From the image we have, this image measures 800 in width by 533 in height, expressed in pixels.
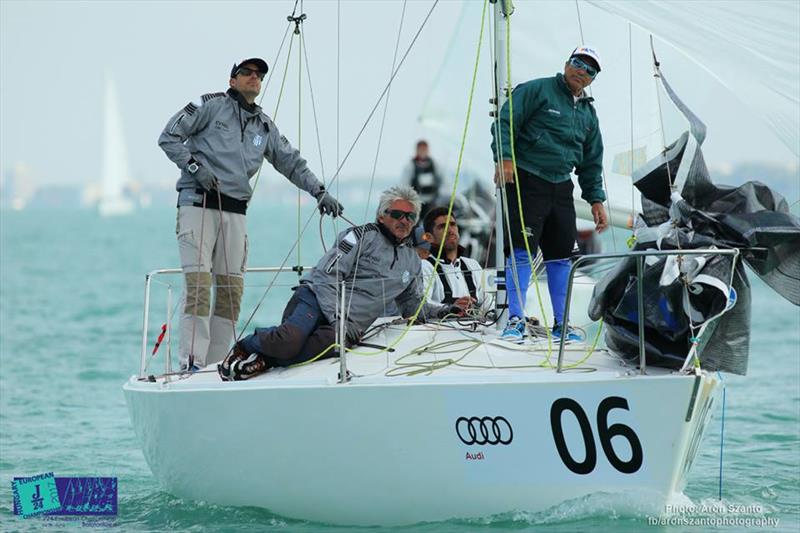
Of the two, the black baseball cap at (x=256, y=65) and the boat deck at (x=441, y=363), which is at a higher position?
the black baseball cap at (x=256, y=65)

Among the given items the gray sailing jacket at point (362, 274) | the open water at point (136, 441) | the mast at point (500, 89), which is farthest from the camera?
the mast at point (500, 89)

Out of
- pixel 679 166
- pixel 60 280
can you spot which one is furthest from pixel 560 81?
pixel 60 280

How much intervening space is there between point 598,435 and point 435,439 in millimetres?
671

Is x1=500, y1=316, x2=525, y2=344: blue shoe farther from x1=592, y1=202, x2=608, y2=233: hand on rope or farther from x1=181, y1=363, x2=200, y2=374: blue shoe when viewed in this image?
x1=181, y1=363, x2=200, y2=374: blue shoe

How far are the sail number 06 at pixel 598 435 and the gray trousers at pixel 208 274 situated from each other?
6.59 ft

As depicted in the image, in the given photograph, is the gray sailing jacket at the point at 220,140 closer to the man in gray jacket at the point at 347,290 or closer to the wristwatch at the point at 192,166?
the wristwatch at the point at 192,166

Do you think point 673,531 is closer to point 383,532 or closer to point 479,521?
point 479,521

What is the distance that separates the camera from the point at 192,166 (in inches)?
251

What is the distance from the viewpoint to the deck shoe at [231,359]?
5.83 meters

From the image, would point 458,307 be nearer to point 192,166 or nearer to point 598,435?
point 192,166

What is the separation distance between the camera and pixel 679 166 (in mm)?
5484

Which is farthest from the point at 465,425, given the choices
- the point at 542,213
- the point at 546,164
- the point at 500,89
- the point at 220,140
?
the point at 220,140

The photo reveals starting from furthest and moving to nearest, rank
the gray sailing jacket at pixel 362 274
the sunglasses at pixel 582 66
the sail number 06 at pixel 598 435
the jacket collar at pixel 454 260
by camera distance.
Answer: the jacket collar at pixel 454 260 < the sunglasses at pixel 582 66 < the gray sailing jacket at pixel 362 274 < the sail number 06 at pixel 598 435

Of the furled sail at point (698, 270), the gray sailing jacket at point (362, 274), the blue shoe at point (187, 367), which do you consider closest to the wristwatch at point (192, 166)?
the gray sailing jacket at point (362, 274)
